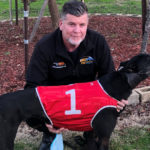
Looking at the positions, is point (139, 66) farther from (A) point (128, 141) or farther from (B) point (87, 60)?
(A) point (128, 141)

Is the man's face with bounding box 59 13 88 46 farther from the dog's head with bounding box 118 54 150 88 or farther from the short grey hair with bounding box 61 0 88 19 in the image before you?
the dog's head with bounding box 118 54 150 88

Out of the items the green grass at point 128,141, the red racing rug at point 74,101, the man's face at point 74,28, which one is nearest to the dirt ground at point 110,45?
the green grass at point 128,141

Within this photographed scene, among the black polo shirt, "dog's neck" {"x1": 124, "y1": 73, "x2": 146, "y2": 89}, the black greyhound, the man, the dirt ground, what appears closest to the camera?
the black greyhound

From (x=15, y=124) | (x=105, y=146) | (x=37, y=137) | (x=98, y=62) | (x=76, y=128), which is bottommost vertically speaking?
(x=37, y=137)

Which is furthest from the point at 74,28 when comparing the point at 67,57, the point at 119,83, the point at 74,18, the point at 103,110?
the point at 103,110

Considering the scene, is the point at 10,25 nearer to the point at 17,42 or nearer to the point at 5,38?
the point at 5,38

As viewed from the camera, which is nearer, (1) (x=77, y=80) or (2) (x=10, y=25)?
(1) (x=77, y=80)

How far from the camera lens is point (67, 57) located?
305 cm

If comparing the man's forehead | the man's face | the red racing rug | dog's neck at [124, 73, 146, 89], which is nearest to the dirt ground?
the red racing rug

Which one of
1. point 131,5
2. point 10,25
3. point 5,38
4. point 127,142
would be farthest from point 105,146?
point 131,5

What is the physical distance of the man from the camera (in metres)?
3.00

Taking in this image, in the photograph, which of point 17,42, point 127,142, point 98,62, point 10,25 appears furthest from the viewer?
point 10,25

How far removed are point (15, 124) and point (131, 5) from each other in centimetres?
1196

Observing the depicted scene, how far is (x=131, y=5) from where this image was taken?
1330cm
